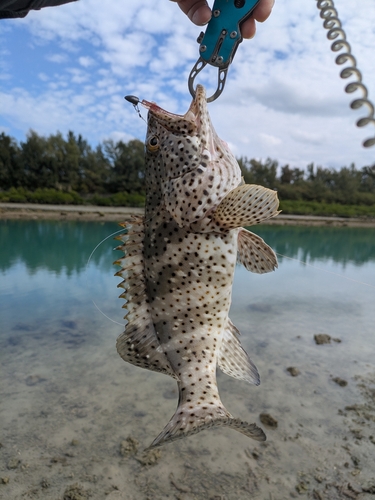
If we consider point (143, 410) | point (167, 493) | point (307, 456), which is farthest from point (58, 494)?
point (307, 456)

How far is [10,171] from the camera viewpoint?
39812mm

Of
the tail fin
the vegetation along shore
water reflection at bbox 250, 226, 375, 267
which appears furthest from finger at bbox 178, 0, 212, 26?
the vegetation along shore

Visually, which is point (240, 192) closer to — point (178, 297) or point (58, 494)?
point (178, 297)

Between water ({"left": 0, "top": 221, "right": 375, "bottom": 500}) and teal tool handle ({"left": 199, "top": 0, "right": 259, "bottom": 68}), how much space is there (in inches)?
70.3

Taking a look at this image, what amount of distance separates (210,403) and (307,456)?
14.4 ft

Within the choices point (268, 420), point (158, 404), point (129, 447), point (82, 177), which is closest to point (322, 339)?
point (268, 420)

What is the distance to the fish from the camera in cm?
199

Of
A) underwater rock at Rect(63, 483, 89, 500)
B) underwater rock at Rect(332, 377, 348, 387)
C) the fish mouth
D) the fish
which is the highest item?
the fish mouth

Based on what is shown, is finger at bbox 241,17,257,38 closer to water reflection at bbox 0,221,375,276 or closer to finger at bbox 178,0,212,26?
finger at bbox 178,0,212,26

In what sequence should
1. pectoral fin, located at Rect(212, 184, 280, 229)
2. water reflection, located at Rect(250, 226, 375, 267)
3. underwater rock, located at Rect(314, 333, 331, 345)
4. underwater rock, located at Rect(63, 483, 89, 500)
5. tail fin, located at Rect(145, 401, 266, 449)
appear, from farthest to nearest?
water reflection, located at Rect(250, 226, 375, 267), underwater rock, located at Rect(314, 333, 331, 345), underwater rock, located at Rect(63, 483, 89, 500), pectoral fin, located at Rect(212, 184, 280, 229), tail fin, located at Rect(145, 401, 266, 449)

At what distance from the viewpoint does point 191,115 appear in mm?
2021

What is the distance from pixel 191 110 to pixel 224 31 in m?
0.43

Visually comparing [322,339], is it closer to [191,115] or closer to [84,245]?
[191,115]

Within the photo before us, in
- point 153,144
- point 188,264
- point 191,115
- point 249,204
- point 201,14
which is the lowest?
point 188,264
